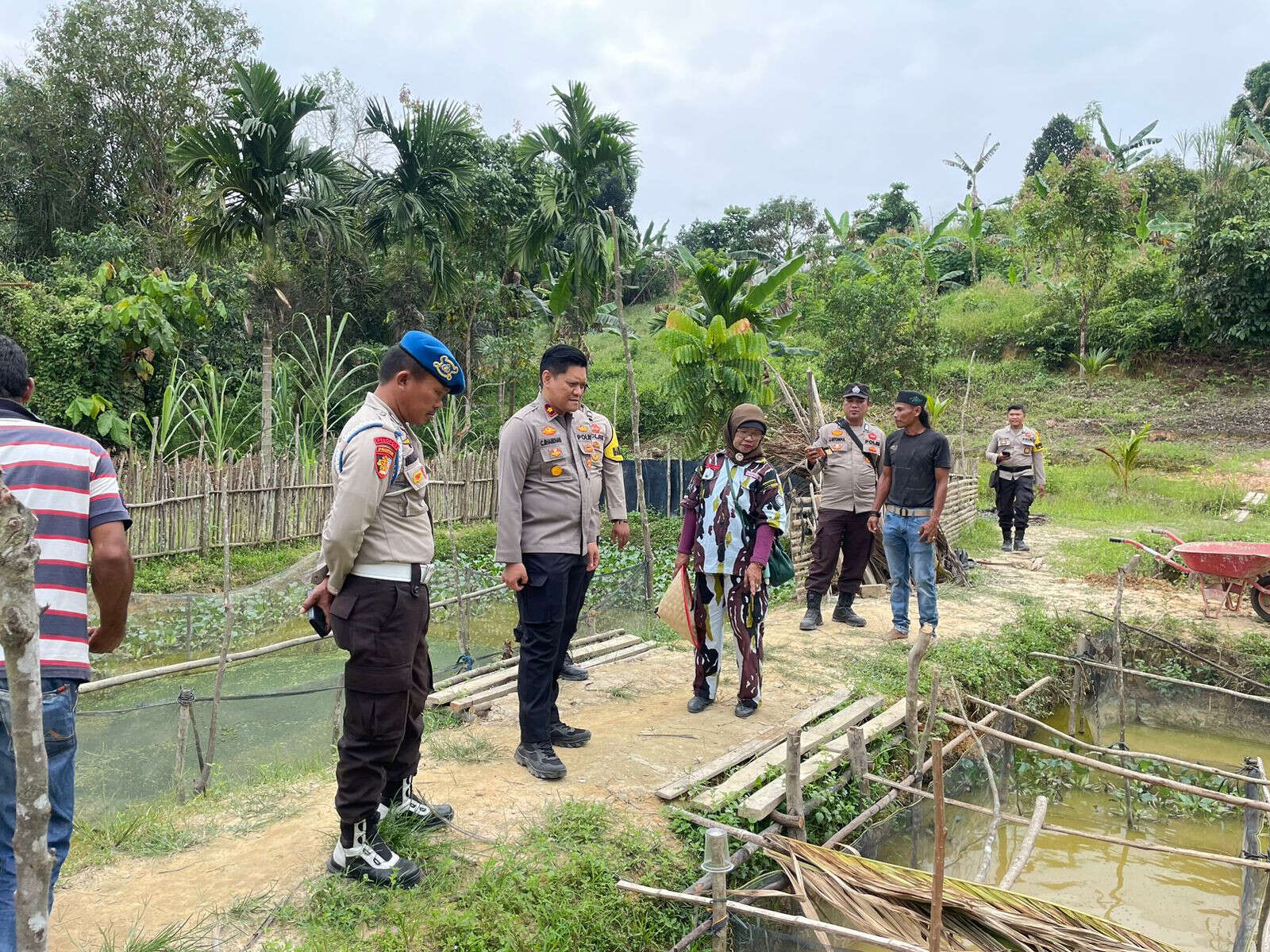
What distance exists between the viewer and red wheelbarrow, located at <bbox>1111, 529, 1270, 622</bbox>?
687cm

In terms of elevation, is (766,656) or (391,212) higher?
(391,212)

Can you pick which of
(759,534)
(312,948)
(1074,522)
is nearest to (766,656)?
(759,534)

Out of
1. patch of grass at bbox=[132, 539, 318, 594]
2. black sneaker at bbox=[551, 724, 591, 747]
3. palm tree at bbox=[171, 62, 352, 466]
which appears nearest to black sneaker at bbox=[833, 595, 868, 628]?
black sneaker at bbox=[551, 724, 591, 747]

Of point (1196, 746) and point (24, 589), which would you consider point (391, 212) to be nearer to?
point (1196, 746)

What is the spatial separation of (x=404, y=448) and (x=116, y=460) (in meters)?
9.20

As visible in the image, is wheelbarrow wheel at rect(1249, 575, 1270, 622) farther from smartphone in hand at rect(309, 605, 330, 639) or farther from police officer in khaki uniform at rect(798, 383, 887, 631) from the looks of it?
smartphone in hand at rect(309, 605, 330, 639)

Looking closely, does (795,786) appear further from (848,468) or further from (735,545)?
(848,468)

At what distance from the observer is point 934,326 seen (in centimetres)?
1553

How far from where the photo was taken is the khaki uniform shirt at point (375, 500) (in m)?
2.69

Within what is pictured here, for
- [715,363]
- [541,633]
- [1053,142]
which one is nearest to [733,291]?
[715,363]

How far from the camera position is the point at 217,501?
10711 millimetres

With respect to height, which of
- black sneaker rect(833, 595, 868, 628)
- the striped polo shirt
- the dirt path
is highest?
the striped polo shirt

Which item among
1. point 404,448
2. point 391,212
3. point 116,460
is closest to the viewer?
point 404,448

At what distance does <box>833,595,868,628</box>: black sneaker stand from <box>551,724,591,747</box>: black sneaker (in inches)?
130
